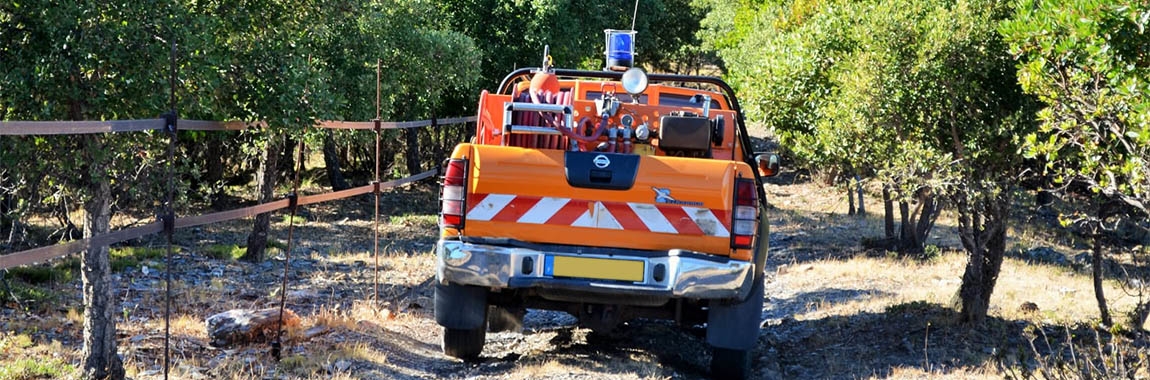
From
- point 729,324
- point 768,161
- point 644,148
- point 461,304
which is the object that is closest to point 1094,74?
point 768,161

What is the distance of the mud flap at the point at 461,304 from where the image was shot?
7496 millimetres

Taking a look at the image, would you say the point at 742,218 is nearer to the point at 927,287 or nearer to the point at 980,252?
the point at 980,252

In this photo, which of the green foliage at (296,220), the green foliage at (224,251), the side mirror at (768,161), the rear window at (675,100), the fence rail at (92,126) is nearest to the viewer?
the fence rail at (92,126)

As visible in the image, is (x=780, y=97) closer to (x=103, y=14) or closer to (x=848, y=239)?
(x=103, y=14)

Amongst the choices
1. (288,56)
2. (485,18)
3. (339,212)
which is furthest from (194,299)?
(485,18)

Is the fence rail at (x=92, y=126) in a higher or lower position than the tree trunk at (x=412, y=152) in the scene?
higher

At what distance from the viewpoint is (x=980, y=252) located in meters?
10.3

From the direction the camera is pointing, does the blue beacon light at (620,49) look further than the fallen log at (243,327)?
Yes

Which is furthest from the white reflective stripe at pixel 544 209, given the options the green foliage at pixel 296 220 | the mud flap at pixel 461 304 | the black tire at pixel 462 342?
the green foliage at pixel 296 220

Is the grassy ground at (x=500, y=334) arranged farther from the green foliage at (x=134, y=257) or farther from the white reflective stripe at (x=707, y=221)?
the white reflective stripe at (x=707, y=221)

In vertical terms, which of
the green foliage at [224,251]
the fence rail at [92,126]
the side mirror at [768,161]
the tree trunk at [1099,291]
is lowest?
the green foliage at [224,251]

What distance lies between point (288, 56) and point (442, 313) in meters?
2.07

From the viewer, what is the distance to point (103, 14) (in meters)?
6.14

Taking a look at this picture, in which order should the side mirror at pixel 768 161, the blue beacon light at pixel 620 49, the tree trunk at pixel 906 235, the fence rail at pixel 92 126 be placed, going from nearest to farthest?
the fence rail at pixel 92 126, the side mirror at pixel 768 161, the blue beacon light at pixel 620 49, the tree trunk at pixel 906 235
